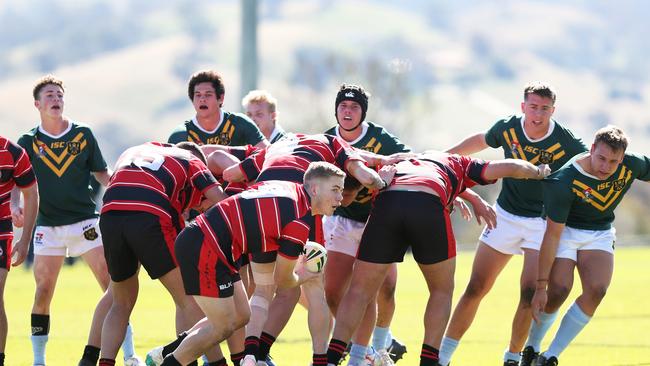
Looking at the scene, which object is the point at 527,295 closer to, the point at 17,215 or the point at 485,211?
the point at 485,211

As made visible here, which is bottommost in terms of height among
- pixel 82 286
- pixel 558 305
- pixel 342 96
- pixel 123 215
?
pixel 82 286

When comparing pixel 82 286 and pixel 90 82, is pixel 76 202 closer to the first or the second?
pixel 82 286

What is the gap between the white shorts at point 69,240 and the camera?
37.4ft

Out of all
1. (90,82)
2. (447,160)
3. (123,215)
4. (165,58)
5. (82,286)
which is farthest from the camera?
(165,58)

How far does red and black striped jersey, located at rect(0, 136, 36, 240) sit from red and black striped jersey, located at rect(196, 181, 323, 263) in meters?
2.29

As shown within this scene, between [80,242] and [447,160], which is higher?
[447,160]

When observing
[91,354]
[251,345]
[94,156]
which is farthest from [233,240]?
[94,156]

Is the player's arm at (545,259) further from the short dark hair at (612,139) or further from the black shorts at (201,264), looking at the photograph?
the black shorts at (201,264)

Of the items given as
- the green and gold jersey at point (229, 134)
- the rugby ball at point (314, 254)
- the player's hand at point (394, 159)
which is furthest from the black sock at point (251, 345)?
the green and gold jersey at point (229, 134)

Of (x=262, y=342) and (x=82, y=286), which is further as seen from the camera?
(x=82, y=286)

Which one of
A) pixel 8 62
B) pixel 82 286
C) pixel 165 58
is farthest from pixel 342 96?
pixel 8 62

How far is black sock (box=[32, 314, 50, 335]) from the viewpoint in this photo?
11.1 metres

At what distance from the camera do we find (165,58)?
180 m

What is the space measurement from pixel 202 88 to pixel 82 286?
1455 centimetres
